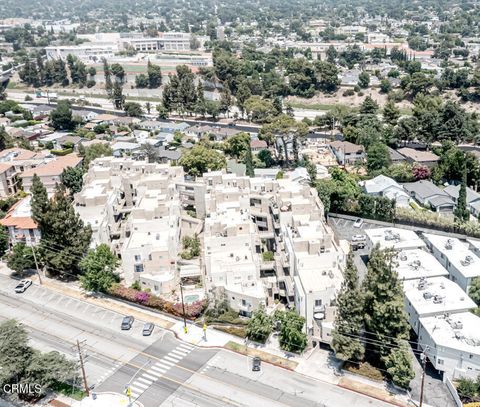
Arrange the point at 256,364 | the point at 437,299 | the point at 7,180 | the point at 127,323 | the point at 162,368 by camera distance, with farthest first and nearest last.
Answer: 1. the point at 7,180
2. the point at 127,323
3. the point at 437,299
4. the point at 162,368
5. the point at 256,364

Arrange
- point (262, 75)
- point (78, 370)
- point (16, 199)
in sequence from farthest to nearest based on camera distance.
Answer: point (262, 75) → point (16, 199) → point (78, 370)

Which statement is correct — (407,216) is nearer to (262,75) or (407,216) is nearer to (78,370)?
(78,370)

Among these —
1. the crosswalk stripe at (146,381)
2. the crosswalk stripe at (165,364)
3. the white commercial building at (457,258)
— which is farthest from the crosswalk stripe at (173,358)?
the white commercial building at (457,258)

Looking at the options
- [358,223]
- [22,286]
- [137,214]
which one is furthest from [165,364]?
[358,223]

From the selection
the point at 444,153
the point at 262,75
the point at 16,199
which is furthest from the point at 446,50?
the point at 16,199

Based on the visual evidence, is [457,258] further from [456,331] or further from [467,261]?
[456,331]

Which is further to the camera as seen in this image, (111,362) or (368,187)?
(368,187)

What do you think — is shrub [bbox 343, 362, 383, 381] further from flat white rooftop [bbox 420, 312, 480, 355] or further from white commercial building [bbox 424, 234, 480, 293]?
white commercial building [bbox 424, 234, 480, 293]

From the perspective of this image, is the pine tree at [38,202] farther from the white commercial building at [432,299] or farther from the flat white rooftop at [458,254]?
the flat white rooftop at [458,254]
